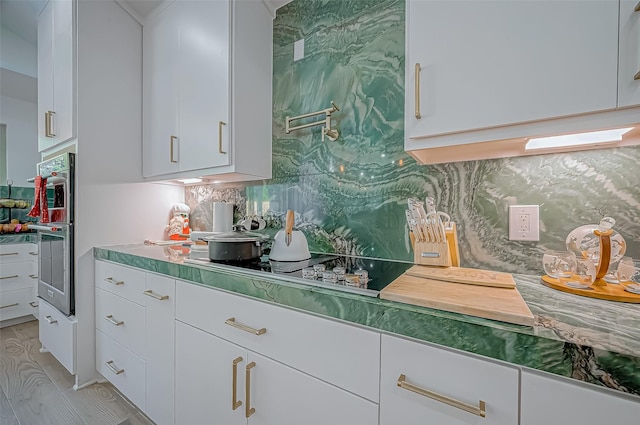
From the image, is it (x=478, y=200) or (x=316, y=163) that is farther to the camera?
(x=316, y=163)

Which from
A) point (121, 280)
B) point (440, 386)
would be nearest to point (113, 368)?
point (121, 280)

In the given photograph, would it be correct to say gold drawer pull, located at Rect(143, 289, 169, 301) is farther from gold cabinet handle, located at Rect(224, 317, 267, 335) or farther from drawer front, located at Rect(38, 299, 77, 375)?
drawer front, located at Rect(38, 299, 77, 375)

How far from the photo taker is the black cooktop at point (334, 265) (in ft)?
2.71

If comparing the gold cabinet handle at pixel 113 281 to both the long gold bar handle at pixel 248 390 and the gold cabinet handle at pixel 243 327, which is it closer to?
the gold cabinet handle at pixel 243 327

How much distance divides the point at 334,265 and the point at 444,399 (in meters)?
0.63

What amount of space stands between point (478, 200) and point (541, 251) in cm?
27

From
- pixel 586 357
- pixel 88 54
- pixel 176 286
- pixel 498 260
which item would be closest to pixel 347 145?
pixel 498 260

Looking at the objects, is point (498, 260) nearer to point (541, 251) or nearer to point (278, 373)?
point (541, 251)

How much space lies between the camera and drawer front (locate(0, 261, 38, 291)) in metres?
2.71

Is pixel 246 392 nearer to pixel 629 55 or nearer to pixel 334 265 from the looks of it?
pixel 334 265

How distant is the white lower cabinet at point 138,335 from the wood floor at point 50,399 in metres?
0.13

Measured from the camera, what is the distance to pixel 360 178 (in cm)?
140

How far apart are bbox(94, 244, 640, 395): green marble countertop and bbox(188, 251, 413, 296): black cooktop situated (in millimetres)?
41

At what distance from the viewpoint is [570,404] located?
483mm
